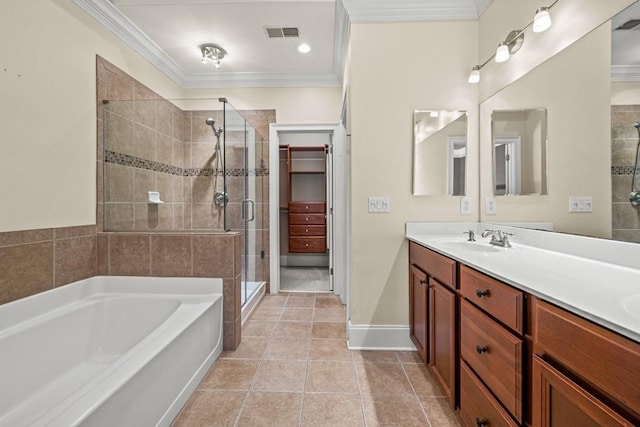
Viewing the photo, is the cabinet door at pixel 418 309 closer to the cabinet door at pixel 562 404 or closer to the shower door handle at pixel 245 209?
the cabinet door at pixel 562 404

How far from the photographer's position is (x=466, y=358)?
1.31 metres

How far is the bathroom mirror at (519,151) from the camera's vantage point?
5.53 feet

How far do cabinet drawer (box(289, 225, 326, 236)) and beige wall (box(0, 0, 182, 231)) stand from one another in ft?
10.1

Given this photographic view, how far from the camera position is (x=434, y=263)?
1.69m

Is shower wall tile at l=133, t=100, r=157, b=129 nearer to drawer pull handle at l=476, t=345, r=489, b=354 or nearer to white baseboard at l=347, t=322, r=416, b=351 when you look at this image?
white baseboard at l=347, t=322, r=416, b=351

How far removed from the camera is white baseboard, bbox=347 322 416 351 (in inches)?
86.7

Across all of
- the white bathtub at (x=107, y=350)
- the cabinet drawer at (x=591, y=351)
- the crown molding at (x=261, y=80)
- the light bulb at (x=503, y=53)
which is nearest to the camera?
the cabinet drawer at (x=591, y=351)

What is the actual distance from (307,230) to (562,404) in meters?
4.27

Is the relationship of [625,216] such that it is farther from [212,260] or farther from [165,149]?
[165,149]

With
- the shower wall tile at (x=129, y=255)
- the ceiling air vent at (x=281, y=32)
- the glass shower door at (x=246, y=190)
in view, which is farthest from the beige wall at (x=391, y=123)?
the shower wall tile at (x=129, y=255)

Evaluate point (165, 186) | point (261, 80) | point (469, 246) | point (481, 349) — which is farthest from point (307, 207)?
point (481, 349)

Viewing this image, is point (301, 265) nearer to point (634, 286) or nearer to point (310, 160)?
point (310, 160)

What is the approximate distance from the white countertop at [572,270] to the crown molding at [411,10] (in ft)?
5.35

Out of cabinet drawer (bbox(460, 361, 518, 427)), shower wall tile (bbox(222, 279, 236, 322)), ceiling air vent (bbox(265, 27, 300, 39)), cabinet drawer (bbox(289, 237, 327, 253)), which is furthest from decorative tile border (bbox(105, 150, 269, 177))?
cabinet drawer (bbox(460, 361, 518, 427))
